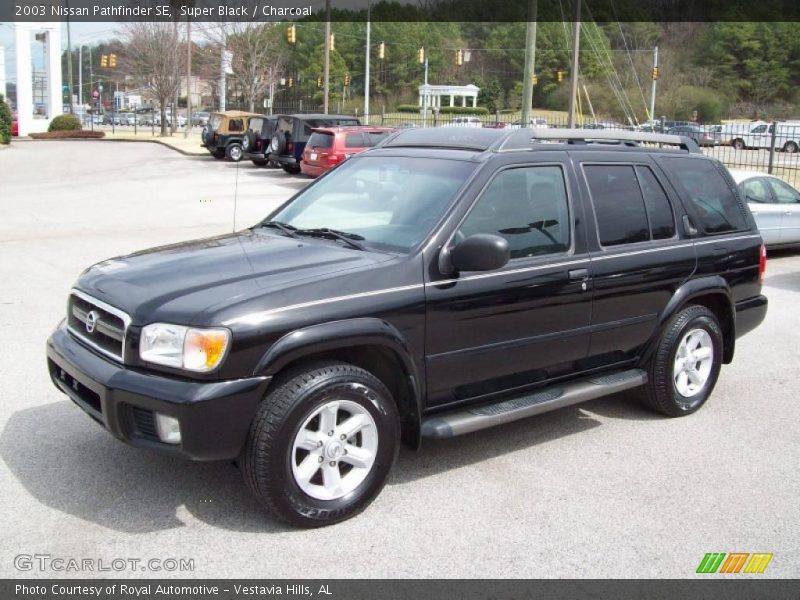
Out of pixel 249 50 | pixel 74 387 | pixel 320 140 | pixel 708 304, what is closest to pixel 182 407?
pixel 74 387

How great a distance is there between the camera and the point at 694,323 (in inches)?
227

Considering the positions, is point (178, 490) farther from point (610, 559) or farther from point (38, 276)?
point (38, 276)

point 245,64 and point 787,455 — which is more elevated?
point 245,64

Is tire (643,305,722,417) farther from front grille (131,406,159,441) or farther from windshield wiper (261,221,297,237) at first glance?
front grille (131,406,159,441)

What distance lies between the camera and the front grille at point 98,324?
401 cm

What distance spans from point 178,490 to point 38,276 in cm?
666

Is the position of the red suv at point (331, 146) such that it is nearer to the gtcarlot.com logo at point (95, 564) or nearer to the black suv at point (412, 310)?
the black suv at point (412, 310)

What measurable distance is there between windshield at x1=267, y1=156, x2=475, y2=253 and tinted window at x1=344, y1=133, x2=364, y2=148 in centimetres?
1724

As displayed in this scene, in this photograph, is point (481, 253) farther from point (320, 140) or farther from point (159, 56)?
point (159, 56)

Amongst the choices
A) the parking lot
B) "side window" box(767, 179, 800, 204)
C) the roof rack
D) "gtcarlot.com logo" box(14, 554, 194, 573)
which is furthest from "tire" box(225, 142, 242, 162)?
"gtcarlot.com logo" box(14, 554, 194, 573)

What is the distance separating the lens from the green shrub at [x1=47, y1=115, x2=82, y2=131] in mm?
51125

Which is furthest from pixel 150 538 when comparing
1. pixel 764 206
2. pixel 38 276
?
pixel 764 206

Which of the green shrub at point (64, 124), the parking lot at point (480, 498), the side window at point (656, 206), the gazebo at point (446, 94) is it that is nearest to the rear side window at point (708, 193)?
the side window at point (656, 206)

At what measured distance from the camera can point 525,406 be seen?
4.74 meters
